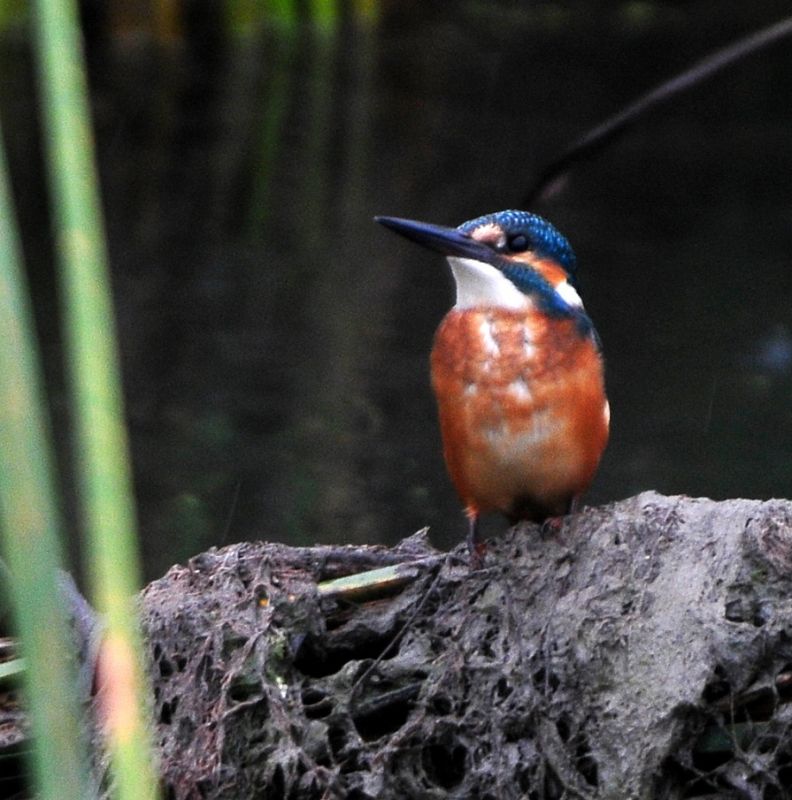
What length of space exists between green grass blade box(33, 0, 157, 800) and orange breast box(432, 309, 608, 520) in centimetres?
191

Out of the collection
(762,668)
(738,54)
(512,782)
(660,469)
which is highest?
(738,54)

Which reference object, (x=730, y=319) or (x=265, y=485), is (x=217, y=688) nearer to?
(x=265, y=485)

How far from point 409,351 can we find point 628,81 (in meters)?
5.79

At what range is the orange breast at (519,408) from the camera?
103 inches

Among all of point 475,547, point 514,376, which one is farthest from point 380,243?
point 475,547

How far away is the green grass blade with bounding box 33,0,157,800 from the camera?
692mm

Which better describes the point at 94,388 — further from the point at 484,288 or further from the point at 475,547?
the point at 484,288

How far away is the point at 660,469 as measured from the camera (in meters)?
5.65

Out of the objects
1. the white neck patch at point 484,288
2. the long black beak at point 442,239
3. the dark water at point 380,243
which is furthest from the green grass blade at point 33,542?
the dark water at point 380,243

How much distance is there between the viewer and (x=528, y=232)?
284 cm

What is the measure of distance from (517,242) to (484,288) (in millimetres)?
116

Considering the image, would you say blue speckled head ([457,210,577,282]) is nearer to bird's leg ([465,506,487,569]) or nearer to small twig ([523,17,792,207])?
small twig ([523,17,792,207])

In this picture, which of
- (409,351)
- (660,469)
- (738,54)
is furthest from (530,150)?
(738,54)

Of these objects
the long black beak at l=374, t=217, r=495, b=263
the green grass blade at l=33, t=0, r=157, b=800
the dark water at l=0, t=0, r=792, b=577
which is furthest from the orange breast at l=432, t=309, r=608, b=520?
the dark water at l=0, t=0, r=792, b=577
